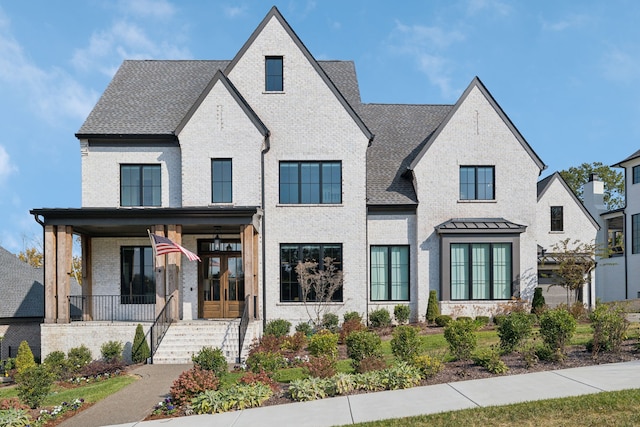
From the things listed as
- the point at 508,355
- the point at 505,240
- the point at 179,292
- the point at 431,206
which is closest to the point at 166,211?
the point at 179,292

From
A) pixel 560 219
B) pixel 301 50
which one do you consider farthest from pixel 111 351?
pixel 560 219

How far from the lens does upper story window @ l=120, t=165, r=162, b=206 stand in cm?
2155

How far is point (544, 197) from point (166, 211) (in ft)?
67.6

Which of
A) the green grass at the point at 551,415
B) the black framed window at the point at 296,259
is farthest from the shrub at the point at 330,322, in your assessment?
the green grass at the point at 551,415

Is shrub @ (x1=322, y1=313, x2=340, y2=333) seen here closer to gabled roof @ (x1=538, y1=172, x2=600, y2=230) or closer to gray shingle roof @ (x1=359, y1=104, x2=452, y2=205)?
gray shingle roof @ (x1=359, y1=104, x2=452, y2=205)

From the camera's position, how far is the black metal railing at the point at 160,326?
17.1 metres

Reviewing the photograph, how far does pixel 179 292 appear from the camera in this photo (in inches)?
821

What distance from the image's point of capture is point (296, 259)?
839 inches

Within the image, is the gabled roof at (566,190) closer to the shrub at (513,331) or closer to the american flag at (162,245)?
the shrub at (513,331)

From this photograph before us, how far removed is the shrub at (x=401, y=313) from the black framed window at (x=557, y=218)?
12.6 metres

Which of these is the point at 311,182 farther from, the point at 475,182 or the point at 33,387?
the point at 33,387

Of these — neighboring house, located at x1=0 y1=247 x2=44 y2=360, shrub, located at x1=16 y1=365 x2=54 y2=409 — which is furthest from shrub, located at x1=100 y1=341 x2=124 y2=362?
neighboring house, located at x1=0 y1=247 x2=44 y2=360

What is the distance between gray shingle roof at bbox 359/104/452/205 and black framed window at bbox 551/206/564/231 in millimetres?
8567

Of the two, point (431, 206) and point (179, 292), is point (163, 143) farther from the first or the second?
point (431, 206)
